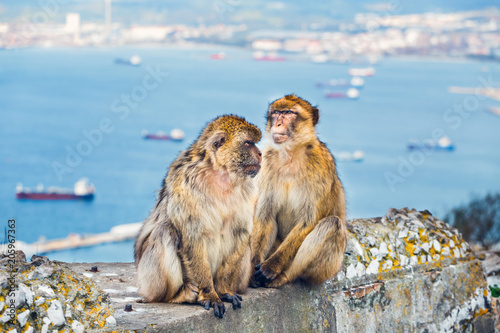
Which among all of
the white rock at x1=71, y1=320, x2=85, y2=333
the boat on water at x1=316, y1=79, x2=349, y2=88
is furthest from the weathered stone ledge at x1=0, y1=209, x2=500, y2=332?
the boat on water at x1=316, y1=79, x2=349, y2=88

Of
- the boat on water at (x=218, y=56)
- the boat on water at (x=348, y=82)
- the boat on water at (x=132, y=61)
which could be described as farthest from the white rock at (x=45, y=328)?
the boat on water at (x=348, y=82)

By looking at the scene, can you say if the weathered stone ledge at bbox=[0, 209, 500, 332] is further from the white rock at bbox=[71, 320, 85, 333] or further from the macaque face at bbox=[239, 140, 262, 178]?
the macaque face at bbox=[239, 140, 262, 178]

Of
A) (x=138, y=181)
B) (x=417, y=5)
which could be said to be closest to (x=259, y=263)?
(x=138, y=181)

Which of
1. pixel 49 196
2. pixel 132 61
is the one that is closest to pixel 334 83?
pixel 132 61

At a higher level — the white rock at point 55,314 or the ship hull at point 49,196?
the ship hull at point 49,196

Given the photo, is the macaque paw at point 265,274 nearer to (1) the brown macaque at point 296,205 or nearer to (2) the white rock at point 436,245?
(1) the brown macaque at point 296,205
